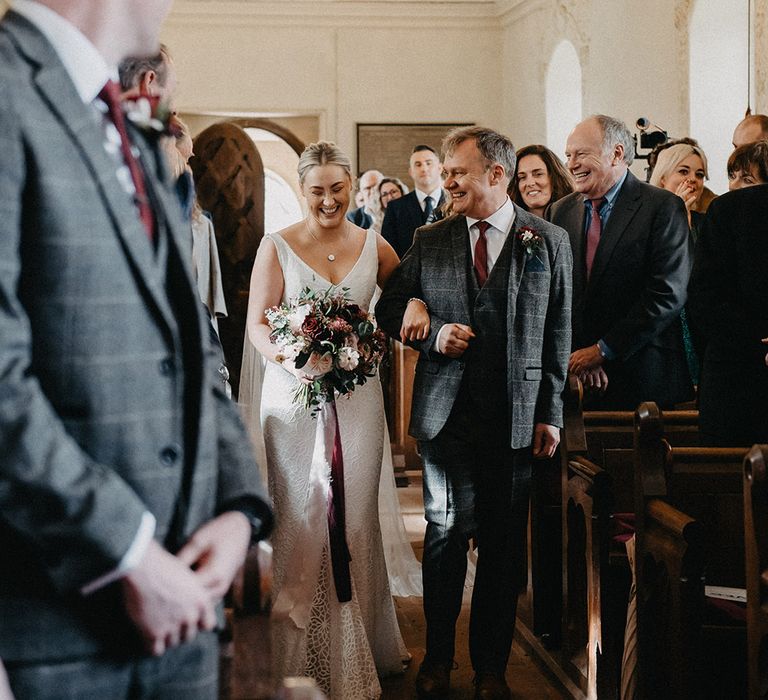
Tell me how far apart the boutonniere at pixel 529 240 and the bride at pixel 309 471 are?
1.47 feet

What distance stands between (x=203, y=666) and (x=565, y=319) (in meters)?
2.77

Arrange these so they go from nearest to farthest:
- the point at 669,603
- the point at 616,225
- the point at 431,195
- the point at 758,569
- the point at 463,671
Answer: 1. the point at 758,569
2. the point at 669,603
3. the point at 463,671
4. the point at 616,225
5. the point at 431,195

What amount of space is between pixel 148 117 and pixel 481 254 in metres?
2.60

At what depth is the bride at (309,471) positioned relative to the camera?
400 cm

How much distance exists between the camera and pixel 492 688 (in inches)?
151

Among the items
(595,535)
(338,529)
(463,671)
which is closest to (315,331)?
(338,529)

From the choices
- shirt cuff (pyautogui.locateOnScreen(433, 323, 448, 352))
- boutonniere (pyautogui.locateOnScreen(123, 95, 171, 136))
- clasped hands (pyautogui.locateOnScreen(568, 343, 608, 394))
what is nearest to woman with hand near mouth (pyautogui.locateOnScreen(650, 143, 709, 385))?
→ clasped hands (pyautogui.locateOnScreen(568, 343, 608, 394))

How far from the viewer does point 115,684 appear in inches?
50.1

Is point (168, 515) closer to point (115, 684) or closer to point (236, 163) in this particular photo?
point (115, 684)

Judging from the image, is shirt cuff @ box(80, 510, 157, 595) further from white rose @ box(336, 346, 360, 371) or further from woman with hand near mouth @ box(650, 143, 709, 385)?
woman with hand near mouth @ box(650, 143, 709, 385)

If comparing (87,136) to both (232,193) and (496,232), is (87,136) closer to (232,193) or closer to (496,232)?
(496,232)

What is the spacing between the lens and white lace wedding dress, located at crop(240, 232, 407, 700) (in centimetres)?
399

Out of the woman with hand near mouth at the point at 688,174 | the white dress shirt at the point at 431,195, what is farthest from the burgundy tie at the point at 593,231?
the white dress shirt at the point at 431,195

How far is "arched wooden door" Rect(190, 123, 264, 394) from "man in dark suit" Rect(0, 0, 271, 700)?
363cm
